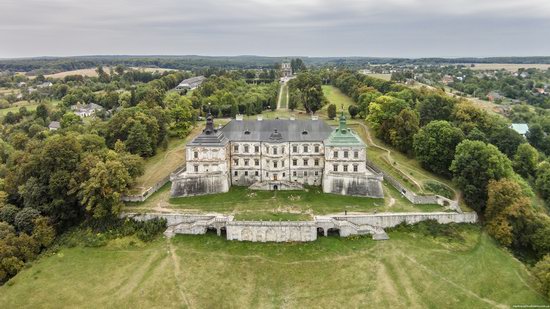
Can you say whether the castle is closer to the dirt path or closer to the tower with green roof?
the tower with green roof

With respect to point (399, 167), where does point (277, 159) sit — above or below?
above

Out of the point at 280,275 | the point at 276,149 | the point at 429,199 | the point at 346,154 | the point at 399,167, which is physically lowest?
the point at 280,275

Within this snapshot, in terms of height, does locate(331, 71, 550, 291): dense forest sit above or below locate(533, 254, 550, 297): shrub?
above

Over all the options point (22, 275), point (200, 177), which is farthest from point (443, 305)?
point (22, 275)

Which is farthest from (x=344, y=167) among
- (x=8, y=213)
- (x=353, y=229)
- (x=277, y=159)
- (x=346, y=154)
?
(x=8, y=213)

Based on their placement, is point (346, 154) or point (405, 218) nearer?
point (405, 218)

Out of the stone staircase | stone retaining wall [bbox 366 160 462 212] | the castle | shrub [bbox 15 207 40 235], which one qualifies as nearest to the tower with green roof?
the castle

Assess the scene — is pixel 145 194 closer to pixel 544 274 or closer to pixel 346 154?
pixel 346 154
